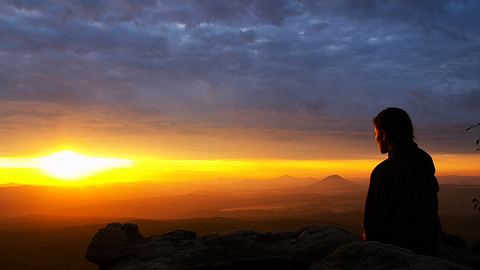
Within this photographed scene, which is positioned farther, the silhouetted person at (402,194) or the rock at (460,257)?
the rock at (460,257)

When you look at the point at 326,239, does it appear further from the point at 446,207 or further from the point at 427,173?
the point at 446,207

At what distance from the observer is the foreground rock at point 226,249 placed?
6227 mm

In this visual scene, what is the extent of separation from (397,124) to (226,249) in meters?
3.18

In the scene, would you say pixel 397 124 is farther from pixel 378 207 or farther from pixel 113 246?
pixel 113 246

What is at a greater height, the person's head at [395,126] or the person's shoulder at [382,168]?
the person's head at [395,126]

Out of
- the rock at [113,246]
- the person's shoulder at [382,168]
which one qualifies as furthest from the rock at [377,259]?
the rock at [113,246]

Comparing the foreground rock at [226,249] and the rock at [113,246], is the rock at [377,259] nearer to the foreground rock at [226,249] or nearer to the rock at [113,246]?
the foreground rock at [226,249]

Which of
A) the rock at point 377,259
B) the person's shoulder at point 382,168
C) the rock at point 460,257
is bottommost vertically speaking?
the rock at point 460,257

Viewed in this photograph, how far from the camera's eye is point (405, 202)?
17.9 ft

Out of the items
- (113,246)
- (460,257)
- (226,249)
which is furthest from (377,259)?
(460,257)

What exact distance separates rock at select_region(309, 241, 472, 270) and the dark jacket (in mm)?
941

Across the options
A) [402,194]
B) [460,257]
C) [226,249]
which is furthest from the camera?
[460,257]

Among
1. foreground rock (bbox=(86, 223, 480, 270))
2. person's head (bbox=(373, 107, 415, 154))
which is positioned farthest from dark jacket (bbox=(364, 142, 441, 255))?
foreground rock (bbox=(86, 223, 480, 270))

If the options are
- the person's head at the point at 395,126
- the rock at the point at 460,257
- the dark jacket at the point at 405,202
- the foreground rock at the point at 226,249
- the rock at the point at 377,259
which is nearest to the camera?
the rock at the point at 377,259
